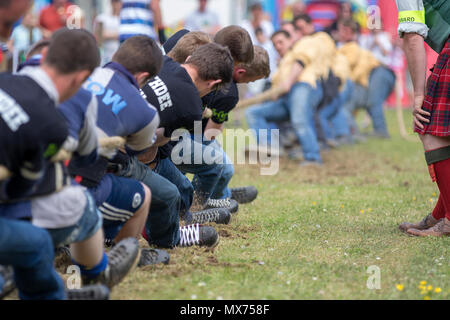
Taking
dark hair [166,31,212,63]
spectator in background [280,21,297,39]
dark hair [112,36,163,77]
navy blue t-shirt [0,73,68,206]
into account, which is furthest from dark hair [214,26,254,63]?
spectator in background [280,21,297,39]

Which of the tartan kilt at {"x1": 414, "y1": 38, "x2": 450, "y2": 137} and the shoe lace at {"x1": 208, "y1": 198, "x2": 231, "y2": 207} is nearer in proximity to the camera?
the tartan kilt at {"x1": 414, "y1": 38, "x2": 450, "y2": 137}

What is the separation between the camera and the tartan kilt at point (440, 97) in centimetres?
395

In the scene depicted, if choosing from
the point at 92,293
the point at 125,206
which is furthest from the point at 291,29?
the point at 92,293

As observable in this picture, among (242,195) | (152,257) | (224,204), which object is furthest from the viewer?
(242,195)

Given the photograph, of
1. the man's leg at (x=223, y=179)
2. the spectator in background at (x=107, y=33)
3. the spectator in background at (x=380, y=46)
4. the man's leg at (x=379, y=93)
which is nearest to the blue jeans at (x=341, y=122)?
the man's leg at (x=379, y=93)

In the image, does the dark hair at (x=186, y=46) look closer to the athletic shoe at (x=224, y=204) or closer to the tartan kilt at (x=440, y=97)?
the athletic shoe at (x=224, y=204)

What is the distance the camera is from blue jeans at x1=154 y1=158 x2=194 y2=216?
4363 millimetres

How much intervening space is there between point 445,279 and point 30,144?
83.7 inches

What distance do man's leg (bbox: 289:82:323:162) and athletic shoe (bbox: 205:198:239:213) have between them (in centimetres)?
336

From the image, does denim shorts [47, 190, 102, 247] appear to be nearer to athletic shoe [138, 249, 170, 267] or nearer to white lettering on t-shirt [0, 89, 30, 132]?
white lettering on t-shirt [0, 89, 30, 132]

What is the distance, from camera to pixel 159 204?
11.3 feet

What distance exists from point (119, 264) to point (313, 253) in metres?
1.29

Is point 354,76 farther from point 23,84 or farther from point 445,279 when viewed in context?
point 23,84

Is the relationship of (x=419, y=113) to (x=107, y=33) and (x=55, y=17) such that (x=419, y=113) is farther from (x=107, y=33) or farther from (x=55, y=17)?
(x=55, y=17)
